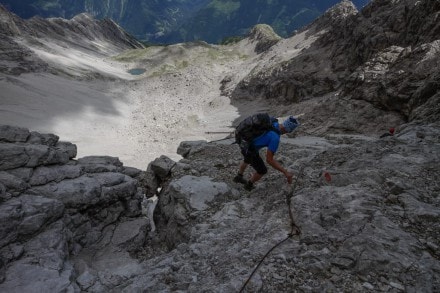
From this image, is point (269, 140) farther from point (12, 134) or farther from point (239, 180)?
point (12, 134)

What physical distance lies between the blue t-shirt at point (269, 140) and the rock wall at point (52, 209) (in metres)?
5.52

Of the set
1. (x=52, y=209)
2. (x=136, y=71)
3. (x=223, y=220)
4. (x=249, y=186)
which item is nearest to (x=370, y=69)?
(x=249, y=186)

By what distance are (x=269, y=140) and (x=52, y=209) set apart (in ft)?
22.6

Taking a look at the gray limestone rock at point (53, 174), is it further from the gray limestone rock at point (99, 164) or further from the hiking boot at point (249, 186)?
the hiking boot at point (249, 186)

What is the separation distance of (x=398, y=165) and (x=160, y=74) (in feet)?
245

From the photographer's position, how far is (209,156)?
1569cm

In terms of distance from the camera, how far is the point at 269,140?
10.3 m

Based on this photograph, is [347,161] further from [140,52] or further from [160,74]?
[140,52]

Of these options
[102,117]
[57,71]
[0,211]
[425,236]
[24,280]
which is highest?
[57,71]

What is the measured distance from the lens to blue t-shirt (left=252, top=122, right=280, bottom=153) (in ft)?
33.2

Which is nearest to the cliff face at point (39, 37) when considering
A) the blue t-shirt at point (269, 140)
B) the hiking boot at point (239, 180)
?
the hiking boot at point (239, 180)

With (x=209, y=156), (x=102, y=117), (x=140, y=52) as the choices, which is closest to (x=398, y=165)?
(x=209, y=156)

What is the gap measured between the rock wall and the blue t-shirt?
18.1 feet

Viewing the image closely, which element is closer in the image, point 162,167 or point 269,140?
point 269,140
